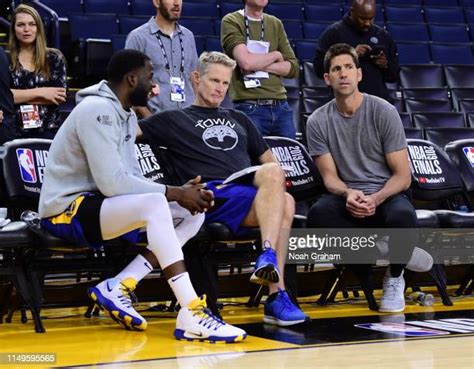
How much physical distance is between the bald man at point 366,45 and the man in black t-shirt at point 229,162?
1.69 meters

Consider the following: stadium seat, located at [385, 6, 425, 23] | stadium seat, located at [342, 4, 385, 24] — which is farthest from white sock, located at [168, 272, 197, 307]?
stadium seat, located at [385, 6, 425, 23]

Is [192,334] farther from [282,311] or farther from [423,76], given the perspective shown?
[423,76]

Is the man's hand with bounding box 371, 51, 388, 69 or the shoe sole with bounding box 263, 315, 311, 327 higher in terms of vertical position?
the man's hand with bounding box 371, 51, 388, 69

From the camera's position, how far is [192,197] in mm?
4449

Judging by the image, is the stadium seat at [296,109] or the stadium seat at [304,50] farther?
the stadium seat at [304,50]

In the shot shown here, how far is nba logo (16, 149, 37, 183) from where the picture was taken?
5.09m

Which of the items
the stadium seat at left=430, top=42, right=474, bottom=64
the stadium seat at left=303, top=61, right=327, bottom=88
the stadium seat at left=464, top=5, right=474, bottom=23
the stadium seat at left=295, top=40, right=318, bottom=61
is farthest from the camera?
the stadium seat at left=464, top=5, right=474, bottom=23

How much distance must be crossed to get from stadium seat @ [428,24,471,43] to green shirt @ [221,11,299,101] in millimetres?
5072

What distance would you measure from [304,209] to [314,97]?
2.70m

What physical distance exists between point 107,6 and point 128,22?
0.83 metres

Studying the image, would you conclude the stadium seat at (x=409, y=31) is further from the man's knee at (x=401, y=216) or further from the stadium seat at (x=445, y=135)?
the man's knee at (x=401, y=216)

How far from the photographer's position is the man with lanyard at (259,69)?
6.37m

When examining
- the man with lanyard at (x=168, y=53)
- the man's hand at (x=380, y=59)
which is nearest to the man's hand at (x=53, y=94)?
the man with lanyard at (x=168, y=53)

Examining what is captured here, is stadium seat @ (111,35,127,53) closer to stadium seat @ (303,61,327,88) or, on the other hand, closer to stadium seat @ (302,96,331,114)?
stadium seat @ (302,96,331,114)
